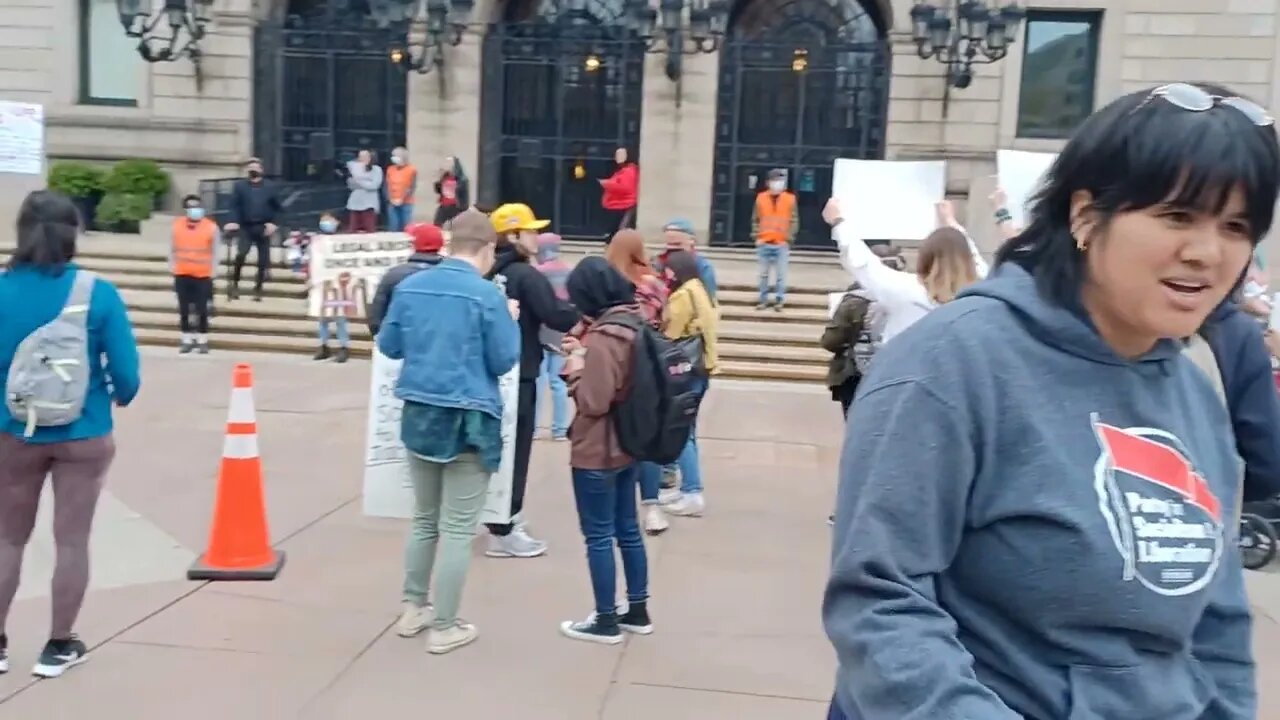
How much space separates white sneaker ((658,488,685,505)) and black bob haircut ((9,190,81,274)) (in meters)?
4.01

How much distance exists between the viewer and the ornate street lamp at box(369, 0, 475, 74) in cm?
1884

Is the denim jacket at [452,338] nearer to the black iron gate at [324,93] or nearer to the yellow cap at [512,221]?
the yellow cap at [512,221]

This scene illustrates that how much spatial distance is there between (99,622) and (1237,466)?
16.2ft

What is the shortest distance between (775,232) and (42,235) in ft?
38.6

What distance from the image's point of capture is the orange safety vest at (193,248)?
1340cm

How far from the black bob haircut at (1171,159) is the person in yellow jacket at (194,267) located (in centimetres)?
1310

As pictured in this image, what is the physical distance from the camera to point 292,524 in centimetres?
702

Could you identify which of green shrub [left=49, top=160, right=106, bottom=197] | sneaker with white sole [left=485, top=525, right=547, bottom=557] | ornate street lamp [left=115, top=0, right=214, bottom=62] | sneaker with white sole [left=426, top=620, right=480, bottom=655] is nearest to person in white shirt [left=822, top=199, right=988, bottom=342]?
sneaker with white sole [left=485, top=525, right=547, bottom=557]

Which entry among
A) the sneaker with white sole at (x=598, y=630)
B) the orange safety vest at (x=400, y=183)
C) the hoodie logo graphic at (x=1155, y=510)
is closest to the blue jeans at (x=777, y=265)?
the orange safety vest at (x=400, y=183)

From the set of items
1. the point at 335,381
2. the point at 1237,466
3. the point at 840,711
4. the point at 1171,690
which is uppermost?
the point at 1237,466

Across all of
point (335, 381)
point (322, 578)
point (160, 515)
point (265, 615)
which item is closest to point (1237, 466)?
point (265, 615)

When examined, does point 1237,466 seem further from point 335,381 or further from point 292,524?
point 335,381

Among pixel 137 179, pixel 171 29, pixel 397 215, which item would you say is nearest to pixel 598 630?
pixel 397 215

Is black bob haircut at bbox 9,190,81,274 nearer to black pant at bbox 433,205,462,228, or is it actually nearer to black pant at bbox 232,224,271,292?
black pant at bbox 433,205,462,228
